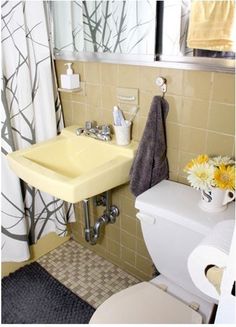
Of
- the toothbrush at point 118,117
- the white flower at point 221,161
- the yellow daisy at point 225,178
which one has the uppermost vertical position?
the toothbrush at point 118,117

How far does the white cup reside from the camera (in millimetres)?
1334

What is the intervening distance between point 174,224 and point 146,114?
51 cm

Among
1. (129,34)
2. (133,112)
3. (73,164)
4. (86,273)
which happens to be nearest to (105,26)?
(129,34)

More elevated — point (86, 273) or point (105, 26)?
point (105, 26)

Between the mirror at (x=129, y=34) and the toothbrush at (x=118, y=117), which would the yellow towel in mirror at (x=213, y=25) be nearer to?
the mirror at (x=129, y=34)

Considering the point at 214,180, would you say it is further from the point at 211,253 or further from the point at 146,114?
the point at 146,114

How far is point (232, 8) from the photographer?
0.89 m

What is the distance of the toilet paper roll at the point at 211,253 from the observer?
74 cm

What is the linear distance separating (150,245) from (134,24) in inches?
37.3

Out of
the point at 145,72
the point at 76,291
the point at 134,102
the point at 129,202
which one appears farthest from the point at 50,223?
the point at 145,72

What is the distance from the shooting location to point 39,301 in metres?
1.57

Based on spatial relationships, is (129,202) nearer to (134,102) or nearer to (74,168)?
(74,168)

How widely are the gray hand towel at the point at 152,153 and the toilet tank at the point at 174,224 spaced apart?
0.05m

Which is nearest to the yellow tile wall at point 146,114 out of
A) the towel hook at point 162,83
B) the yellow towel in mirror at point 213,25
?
the towel hook at point 162,83
